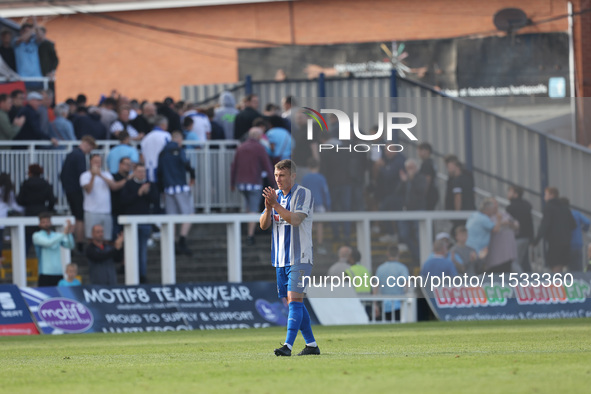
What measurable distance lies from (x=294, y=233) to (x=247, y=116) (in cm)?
1301

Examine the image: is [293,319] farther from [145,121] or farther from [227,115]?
[227,115]

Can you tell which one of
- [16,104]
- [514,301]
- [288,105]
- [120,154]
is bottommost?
[514,301]

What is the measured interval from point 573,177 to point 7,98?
35.3 ft

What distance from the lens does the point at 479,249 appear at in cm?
2100

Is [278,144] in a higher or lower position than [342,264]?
higher

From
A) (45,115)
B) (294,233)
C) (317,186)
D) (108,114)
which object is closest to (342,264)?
(317,186)

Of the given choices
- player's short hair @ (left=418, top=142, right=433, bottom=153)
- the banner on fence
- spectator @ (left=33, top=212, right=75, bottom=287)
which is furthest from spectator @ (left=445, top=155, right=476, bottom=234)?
spectator @ (left=33, top=212, right=75, bottom=287)

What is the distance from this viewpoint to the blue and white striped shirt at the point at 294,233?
11828mm

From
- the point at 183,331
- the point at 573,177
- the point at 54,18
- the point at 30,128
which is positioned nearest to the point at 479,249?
the point at 573,177

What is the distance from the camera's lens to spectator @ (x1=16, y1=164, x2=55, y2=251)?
22.2m

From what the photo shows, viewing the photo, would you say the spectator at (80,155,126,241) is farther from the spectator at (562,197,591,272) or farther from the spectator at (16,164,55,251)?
the spectator at (562,197,591,272)

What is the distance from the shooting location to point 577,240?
2111 cm

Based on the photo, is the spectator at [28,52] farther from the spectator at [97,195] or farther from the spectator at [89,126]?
the spectator at [97,195]

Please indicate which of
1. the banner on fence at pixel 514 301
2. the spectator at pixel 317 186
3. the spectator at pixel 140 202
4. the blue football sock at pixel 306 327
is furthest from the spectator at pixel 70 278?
the blue football sock at pixel 306 327
